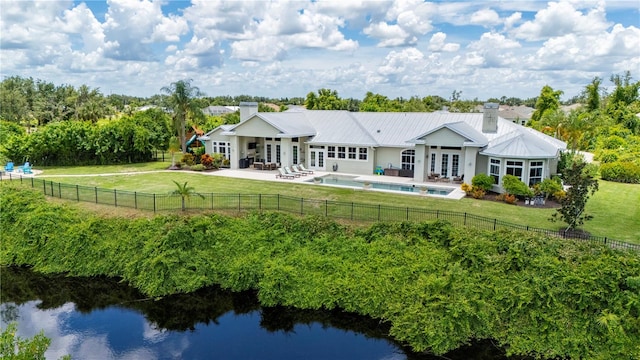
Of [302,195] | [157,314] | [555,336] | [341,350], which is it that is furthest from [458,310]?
[302,195]

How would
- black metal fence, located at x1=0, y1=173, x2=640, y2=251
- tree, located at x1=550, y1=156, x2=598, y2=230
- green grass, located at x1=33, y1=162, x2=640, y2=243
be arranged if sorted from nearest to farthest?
tree, located at x1=550, y1=156, x2=598, y2=230
black metal fence, located at x1=0, y1=173, x2=640, y2=251
green grass, located at x1=33, y1=162, x2=640, y2=243

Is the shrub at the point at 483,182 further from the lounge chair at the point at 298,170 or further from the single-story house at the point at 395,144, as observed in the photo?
the lounge chair at the point at 298,170

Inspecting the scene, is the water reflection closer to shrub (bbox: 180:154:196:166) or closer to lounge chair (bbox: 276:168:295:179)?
lounge chair (bbox: 276:168:295:179)

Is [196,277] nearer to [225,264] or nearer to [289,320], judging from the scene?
[225,264]

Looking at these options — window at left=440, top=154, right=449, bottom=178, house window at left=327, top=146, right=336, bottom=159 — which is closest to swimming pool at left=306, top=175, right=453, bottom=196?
house window at left=327, top=146, right=336, bottom=159

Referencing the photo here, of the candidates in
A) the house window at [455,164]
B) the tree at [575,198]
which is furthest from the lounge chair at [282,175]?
the tree at [575,198]
